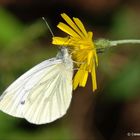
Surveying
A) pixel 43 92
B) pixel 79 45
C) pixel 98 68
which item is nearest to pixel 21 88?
pixel 43 92

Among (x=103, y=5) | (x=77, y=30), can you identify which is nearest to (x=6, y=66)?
(x=77, y=30)

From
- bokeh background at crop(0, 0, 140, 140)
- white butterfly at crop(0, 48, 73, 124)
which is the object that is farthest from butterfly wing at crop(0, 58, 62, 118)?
bokeh background at crop(0, 0, 140, 140)

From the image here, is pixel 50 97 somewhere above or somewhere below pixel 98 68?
above

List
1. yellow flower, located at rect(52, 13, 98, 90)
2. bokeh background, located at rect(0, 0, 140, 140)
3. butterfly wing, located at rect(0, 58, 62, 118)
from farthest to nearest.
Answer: bokeh background, located at rect(0, 0, 140, 140) → butterfly wing, located at rect(0, 58, 62, 118) → yellow flower, located at rect(52, 13, 98, 90)

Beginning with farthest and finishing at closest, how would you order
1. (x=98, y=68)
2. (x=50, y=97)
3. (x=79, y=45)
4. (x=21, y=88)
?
(x=98, y=68) → (x=50, y=97) → (x=21, y=88) → (x=79, y=45)

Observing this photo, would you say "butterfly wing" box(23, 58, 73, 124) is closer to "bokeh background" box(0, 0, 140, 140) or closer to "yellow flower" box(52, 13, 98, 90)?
"yellow flower" box(52, 13, 98, 90)

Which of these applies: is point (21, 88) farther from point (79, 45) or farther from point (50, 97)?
point (79, 45)

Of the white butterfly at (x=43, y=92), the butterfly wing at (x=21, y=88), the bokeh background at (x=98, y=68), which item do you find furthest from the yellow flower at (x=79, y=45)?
the bokeh background at (x=98, y=68)
